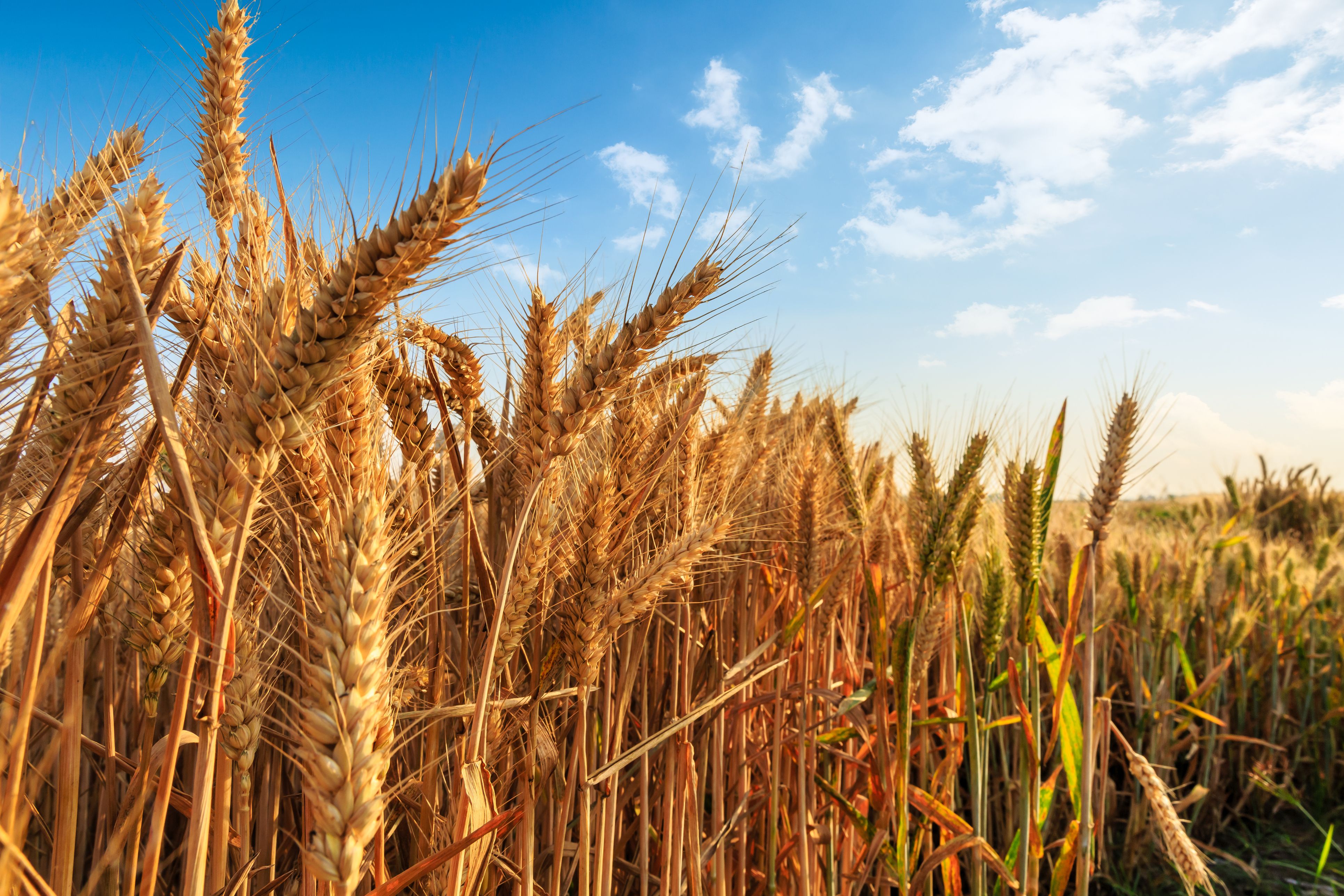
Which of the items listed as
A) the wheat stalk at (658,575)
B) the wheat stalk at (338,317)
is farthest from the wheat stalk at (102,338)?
the wheat stalk at (658,575)

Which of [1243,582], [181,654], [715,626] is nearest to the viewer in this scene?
[181,654]

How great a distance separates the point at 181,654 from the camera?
3.26 feet

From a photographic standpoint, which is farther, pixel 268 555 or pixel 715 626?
pixel 715 626

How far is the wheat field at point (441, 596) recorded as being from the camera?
79 cm

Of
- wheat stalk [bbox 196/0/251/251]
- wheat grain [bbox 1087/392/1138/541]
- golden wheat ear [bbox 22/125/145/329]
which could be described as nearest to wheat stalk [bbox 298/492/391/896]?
golden wheat ear [bbox 22/125/145/329]

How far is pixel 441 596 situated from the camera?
54.8 inches

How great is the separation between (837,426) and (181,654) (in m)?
2.12

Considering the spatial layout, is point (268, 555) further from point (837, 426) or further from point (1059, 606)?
point (1059, 606)

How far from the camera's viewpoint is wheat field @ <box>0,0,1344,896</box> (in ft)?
2.60

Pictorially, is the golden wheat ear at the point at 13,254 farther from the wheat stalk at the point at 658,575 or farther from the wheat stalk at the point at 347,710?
the wheat stalk at the point at 658,575

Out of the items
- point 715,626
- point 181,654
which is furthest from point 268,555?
point 715,626

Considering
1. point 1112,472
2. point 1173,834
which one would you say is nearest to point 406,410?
point 1112,472

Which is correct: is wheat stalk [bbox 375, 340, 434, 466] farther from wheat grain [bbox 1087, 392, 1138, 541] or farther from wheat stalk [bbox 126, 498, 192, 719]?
wheat grain [bbox 1087, 392, 1138, 541]

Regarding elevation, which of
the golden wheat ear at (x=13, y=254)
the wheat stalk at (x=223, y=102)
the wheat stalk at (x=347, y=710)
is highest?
the wheat stalk at (x=223, y=102)
